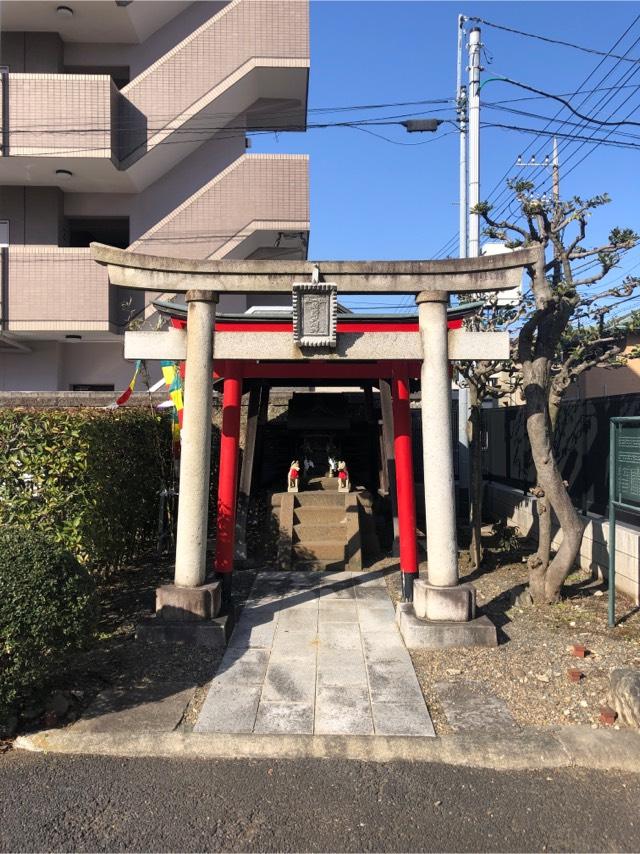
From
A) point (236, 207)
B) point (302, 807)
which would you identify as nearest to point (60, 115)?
point (236, 207)

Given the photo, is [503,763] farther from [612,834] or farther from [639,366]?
[639,366]

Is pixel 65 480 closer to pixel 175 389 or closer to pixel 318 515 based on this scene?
pixel 175 389

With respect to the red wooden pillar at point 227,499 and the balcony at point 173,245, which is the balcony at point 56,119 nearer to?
the balcony at point 173,245

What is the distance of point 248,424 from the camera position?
10422 mm

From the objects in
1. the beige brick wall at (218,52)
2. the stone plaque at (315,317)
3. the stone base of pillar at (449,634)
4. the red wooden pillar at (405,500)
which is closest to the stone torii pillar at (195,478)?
the stone plaque at (315,317)

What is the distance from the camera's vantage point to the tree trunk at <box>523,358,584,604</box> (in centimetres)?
700

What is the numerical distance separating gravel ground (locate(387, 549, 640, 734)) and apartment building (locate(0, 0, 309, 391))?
1072 cm

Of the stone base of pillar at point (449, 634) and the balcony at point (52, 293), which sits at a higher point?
the balcony at point (52, 293)

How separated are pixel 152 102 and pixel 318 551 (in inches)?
447

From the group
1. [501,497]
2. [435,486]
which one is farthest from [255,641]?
[501,497]

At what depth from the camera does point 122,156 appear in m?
14.0

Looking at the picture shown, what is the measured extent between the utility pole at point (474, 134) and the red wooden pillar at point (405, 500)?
18.9 ft

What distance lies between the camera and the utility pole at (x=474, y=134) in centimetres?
1184

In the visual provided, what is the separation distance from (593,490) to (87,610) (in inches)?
277
